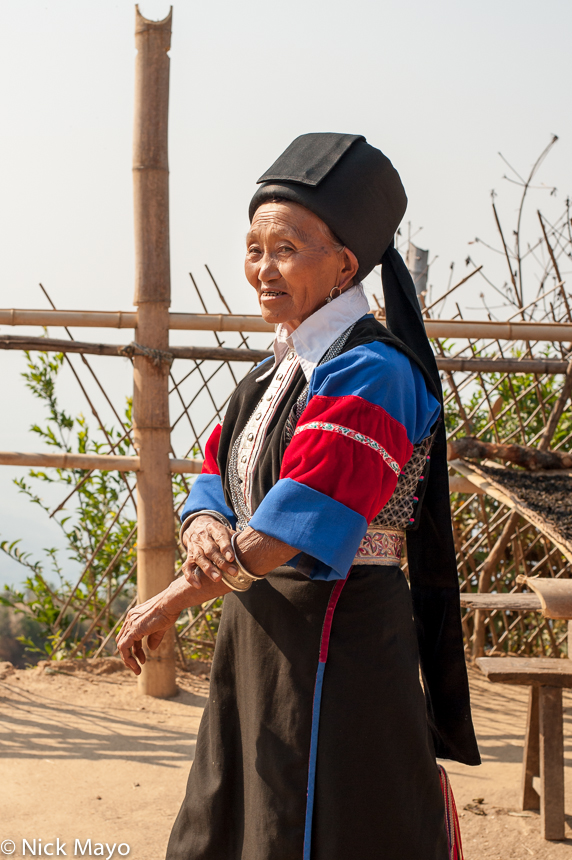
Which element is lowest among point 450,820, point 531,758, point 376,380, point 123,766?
point 123,766

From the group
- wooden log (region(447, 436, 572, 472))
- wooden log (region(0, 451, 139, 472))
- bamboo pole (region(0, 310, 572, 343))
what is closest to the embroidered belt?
wooden log (region(447, 436, 572, 472))

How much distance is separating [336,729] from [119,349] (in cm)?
268

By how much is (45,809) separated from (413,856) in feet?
5.69

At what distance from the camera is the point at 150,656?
3.67 m

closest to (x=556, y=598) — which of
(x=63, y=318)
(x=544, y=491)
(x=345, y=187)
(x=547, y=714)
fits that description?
(x=547, y=714)

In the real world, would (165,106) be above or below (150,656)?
above

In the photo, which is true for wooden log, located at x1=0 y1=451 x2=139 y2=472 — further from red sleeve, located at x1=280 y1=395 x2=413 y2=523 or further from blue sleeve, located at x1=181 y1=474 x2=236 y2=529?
red sleeve, located at x1=280 y1=395 x2=413 y2=523

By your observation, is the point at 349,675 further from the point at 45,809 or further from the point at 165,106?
the point at 165,106

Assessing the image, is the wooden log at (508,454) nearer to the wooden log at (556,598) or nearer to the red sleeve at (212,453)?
the wooden log at (556,598)

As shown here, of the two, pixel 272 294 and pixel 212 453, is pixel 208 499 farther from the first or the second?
pixel 272 294

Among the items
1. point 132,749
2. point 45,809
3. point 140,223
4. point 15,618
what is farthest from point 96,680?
point 15,618

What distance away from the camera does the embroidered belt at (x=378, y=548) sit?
1381 mm

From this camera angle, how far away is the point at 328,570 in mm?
1215

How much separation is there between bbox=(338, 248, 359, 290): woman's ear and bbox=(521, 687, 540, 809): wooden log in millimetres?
1962
